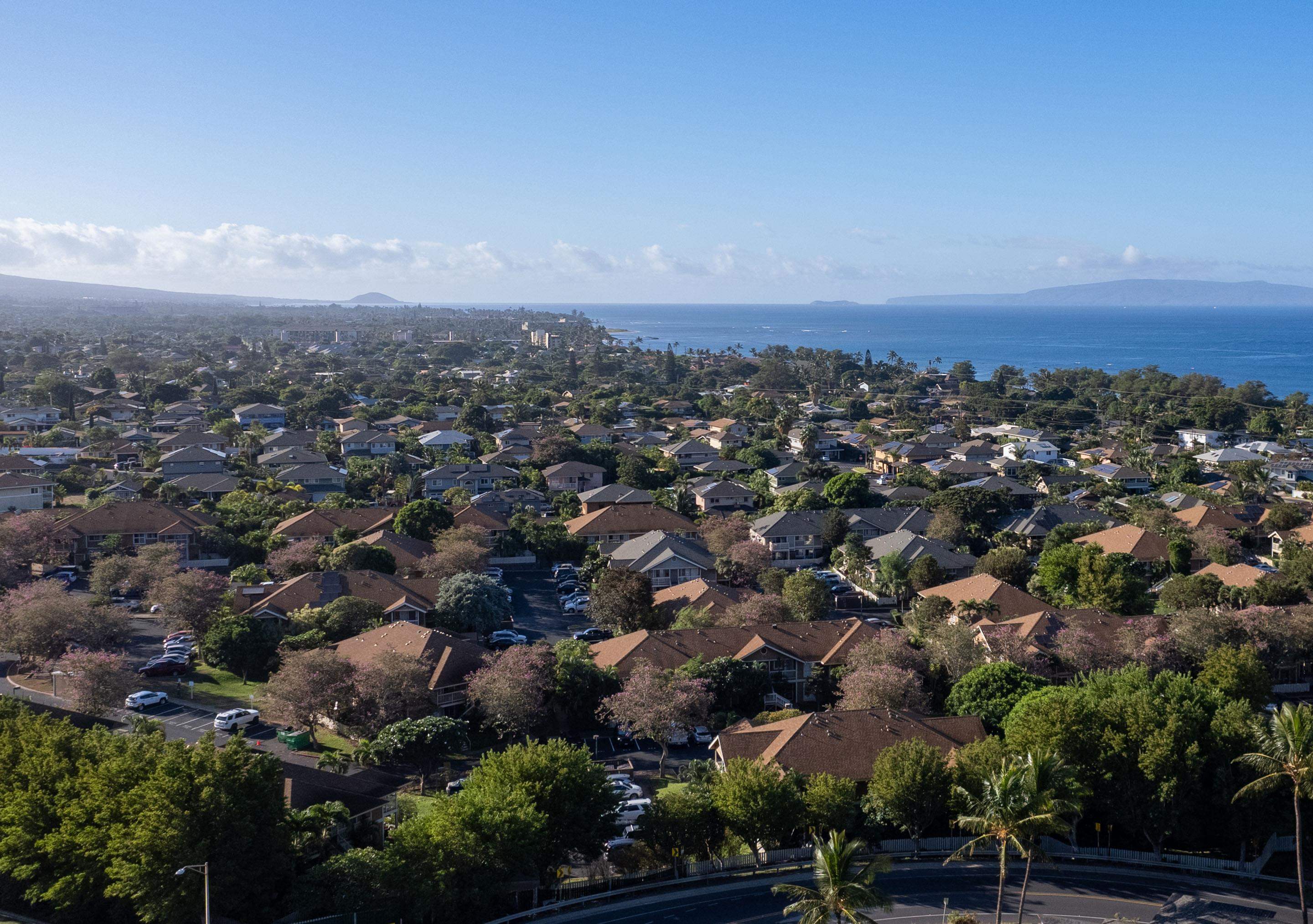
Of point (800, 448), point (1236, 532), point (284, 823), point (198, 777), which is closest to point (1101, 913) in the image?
point (284, 823)

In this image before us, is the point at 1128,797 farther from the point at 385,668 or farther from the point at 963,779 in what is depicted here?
the point at 385,668

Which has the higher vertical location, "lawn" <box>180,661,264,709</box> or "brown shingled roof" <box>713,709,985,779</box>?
"brown shingled roof" <box>713,709,985,779</box>

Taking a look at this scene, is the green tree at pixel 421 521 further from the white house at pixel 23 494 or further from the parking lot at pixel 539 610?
the white house at pixel 23 494

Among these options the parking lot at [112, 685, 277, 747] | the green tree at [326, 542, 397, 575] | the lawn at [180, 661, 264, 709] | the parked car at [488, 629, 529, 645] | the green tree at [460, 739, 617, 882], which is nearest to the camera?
the green tree at [460, 739, 617, 882]

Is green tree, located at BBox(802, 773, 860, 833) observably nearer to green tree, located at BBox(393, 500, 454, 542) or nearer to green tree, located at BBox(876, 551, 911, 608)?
green tree, located at BBox(876, 551, 911, 608)

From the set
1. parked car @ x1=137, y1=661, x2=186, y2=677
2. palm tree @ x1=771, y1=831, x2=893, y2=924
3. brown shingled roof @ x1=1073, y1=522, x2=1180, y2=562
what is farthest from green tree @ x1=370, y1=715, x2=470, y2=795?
brown shingled roof @ x1=1073, y1=522, x2=1180, y2=562

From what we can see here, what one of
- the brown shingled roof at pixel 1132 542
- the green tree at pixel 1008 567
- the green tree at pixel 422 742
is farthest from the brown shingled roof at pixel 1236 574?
Result: the green tree at pixel 422 742
